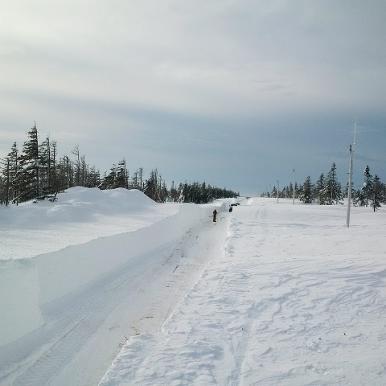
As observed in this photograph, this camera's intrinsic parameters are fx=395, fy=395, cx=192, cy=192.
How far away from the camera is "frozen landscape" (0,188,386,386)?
6559 mm

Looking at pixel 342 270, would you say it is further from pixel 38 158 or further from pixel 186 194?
pixel 186 194

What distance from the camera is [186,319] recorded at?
898 centimetres

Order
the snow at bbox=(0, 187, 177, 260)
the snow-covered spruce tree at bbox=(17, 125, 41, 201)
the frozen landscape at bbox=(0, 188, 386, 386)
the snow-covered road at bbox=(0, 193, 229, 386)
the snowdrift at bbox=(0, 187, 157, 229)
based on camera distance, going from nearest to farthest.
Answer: the frozen landscape at bbox=(0, 188, 386, 386) < the snow-covered road at bbox=(0, 193, 229, 386) < the snow at bbox=(0, 187, 177, 260) < the snowdrift at bbox=(0, 187, 157, 229) < the snow-covered spruce tree at bbox=(17, 125, 41, 201)

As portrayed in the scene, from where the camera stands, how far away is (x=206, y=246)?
848 inches

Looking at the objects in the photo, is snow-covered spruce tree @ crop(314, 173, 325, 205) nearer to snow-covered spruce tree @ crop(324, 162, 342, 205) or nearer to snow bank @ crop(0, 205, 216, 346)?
snow-covered spruce tree @ crop(324, 162, 342, 205)

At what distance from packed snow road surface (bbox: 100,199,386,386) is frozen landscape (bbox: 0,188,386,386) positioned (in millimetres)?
26

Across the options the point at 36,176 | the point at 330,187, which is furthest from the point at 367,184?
the point at 36,176

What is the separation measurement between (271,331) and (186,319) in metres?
1.90

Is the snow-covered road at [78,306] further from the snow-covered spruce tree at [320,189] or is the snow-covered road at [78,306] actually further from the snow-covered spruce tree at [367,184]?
the snow-covered spruce tree at [320,189]

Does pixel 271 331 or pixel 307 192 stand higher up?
pixel 307 192

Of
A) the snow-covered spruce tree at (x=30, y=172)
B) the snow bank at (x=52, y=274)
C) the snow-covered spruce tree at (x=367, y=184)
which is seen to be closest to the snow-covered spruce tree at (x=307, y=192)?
the snow-covered spruce tree at (x=367, y=184)

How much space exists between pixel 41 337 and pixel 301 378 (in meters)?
5.00

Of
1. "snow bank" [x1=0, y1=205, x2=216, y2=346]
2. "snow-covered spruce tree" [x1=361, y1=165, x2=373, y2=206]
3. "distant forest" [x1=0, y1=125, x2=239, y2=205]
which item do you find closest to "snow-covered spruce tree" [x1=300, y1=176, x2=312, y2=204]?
"snow-covered spruce tree" [x1=361, y1=165, x2=373, y2=206]

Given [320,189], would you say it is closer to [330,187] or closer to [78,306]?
[330,187]
